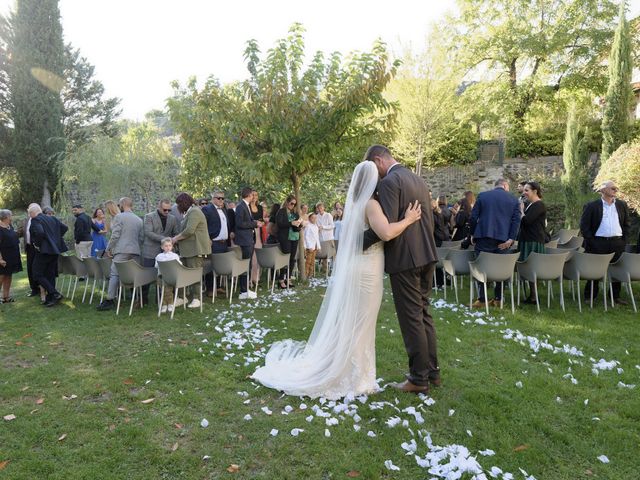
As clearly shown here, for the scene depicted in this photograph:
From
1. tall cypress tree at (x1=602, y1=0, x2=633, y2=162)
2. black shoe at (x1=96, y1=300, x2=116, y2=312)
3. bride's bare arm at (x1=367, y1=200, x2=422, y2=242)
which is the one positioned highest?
tall cypress tree at (x1=602, y1=0, x2=633, y2=162)

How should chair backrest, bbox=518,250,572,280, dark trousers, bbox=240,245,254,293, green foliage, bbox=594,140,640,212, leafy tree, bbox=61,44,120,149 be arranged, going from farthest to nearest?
leafy tree, bbox=61,44,120,149 → green foliage, bbox=594,140,640,212 → dark trousers, bbox=240,245,254,293 → chair backrest, bbox=518,250,572,280

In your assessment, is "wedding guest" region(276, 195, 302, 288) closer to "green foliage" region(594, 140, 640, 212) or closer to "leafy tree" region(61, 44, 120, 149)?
"green foliage" region(594, 140, 640, 212)

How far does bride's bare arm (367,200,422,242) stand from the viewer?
3.86 m

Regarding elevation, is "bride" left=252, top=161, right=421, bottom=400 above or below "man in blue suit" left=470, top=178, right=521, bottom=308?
below

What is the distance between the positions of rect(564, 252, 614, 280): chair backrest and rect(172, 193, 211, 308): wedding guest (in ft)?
20.3

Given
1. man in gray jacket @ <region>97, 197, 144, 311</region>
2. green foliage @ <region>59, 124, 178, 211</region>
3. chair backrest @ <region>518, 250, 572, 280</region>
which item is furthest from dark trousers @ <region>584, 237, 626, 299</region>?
green foliage @ <region>59, 124, 178, 211</region>

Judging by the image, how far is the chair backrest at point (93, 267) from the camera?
8172mm

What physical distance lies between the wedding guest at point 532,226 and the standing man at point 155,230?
244 inches

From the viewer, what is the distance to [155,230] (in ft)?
26.0

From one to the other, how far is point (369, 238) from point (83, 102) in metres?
35.0

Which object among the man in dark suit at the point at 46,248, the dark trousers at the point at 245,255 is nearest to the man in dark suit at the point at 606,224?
the dark trousers at the point at 245,255

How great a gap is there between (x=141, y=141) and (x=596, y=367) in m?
20.6

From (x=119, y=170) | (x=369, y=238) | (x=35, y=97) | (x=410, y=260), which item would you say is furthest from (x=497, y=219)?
(x=35, y=97)

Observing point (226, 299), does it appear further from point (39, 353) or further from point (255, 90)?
point (255, 90)
